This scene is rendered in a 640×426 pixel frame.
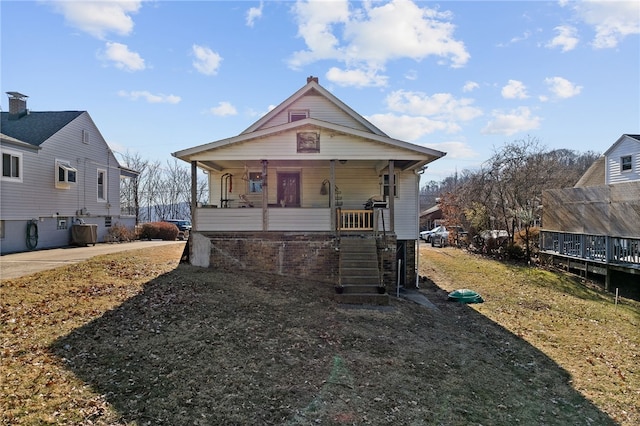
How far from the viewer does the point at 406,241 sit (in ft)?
50.7

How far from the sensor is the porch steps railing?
422 inches

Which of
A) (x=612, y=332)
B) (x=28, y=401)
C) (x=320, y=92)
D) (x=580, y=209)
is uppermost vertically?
(x=320, y=92)

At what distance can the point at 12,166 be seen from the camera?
55.5ft

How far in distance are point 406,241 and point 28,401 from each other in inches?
504

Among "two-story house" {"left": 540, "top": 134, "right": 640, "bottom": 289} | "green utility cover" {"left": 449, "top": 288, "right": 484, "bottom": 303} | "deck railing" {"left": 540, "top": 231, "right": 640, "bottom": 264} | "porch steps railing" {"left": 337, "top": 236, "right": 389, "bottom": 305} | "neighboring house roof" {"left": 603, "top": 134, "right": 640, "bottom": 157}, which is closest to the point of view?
"porch steps railing" {"left": 337, "top": 236, "right": 389, "bottom": 305}

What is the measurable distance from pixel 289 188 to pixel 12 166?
12.1m

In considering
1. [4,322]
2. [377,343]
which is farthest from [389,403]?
[4,322]

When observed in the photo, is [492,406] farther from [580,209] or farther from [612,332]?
[580,209]

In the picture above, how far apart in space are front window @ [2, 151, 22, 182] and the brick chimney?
18.0 feet

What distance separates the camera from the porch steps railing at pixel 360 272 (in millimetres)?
10719

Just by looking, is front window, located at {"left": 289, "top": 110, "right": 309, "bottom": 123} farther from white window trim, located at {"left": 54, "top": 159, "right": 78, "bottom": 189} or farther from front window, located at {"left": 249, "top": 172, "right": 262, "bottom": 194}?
white window trim, located at {"left": 54, "top": 159, "right": 78, "bottom": 189}

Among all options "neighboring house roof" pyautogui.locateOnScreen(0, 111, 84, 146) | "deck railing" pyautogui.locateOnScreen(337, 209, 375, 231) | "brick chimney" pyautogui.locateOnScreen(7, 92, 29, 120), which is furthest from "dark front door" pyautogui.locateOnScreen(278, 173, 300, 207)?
"brick chimney" pyautogui.locateOnScreen(7, 92, 29, 120)

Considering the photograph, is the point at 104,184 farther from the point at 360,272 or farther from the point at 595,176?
the point at 595,176

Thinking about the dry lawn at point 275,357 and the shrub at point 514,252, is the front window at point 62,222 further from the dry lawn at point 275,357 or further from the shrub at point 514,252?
the shrub at point 514,252
